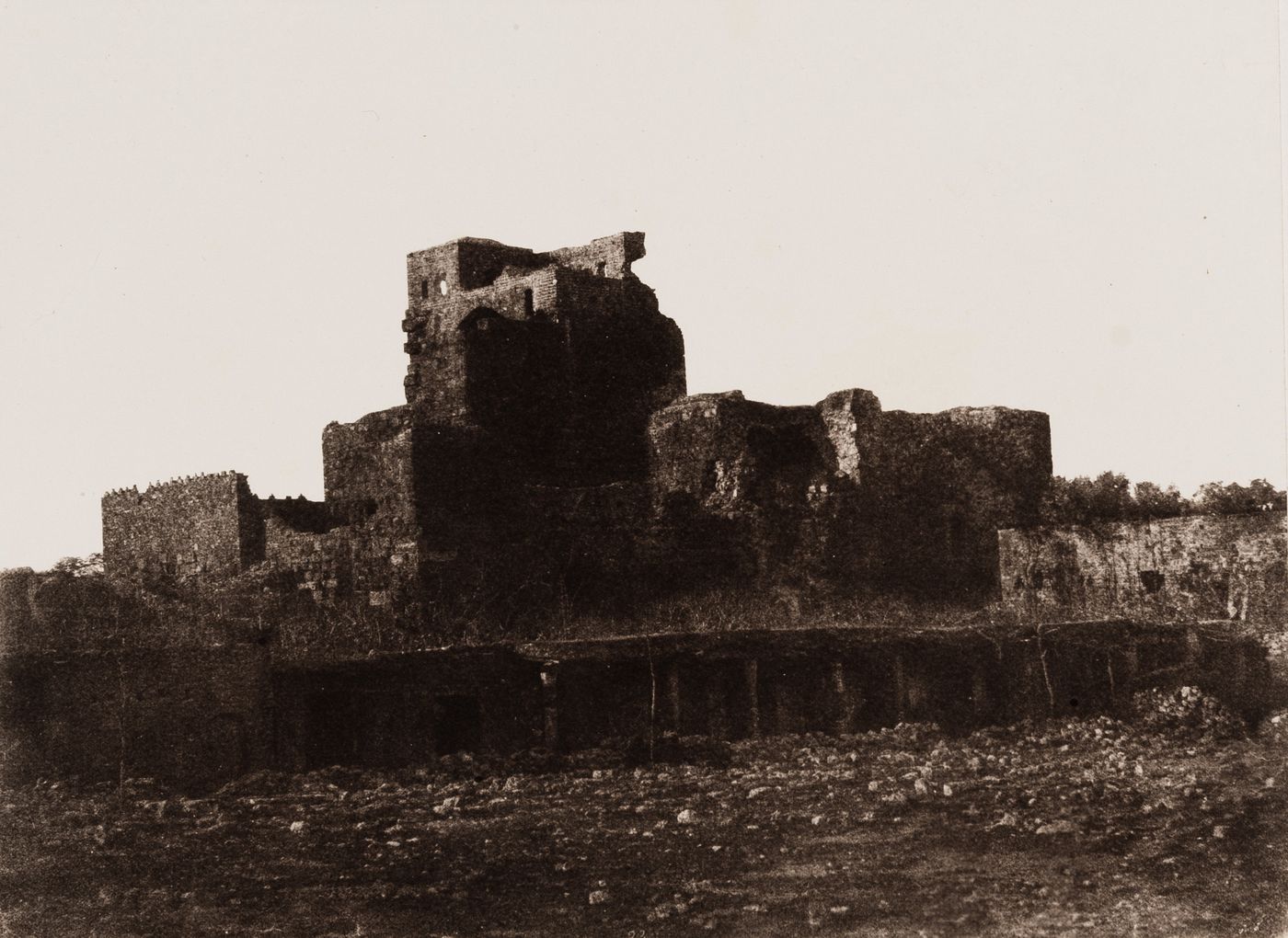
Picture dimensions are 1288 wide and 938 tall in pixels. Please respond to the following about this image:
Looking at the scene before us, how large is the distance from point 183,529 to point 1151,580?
15414 mm

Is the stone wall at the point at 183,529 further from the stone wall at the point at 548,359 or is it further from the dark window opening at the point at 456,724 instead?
the dark window opening at the point at 456,724

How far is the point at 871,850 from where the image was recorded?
1421 cm

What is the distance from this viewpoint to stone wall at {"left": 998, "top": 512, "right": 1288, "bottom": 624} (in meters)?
22.3

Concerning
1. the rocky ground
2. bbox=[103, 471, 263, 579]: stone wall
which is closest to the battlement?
bbox=[103, 471, 263, 579]: stone wall

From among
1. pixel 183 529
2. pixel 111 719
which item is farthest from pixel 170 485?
pixel 111 719

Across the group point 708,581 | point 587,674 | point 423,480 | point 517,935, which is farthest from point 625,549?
point 517,935

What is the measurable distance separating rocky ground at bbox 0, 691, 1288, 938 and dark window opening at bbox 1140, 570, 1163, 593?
19.1ft

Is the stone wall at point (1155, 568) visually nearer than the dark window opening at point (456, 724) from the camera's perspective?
No

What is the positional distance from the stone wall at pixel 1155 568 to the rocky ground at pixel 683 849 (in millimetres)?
4897

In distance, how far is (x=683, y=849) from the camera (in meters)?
14.2

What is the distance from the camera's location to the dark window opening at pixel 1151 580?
77.1ft

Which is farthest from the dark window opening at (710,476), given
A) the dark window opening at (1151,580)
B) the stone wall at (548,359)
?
the dark window opening at (1151,580)

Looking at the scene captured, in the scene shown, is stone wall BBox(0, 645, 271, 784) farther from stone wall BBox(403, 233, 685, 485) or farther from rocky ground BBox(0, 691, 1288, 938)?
stone wall BBox(403, 233, 685, 485)

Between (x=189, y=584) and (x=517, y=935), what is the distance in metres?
16.3
